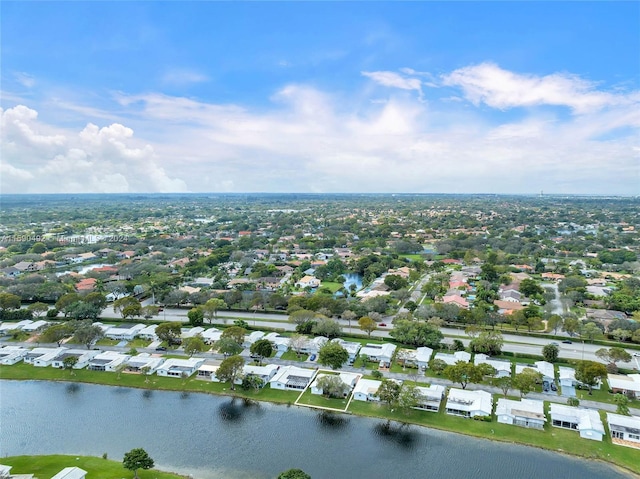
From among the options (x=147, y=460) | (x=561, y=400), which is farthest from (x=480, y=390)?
(x=147, y=460)

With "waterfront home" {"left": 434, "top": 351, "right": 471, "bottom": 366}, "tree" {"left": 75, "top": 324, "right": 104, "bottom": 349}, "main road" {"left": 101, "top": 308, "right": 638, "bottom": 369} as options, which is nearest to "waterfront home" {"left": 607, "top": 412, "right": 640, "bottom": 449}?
"main road" {"left": 101, "top": 308, "right": 638, "bottom": 369}

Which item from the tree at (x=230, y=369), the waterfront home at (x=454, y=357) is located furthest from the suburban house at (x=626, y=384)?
the tree at (x=230, y=369)

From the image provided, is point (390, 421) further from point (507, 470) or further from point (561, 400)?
point (561, 400)

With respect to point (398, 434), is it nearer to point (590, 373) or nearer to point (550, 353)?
point (590, 373)

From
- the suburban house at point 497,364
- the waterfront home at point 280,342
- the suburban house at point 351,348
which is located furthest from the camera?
the waterfront home at point 280,342

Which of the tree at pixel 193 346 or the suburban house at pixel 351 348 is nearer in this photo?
the tree at pixel 193 346

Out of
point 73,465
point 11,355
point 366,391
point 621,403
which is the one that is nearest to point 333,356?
point 366,391

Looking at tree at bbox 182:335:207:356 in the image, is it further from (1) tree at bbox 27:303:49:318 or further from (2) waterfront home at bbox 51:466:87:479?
(1) tree at bbox 27:303:49:318

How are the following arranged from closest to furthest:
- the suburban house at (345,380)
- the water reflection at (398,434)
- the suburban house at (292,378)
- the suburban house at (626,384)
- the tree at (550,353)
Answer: the water reflection at (398,434) → the suburban house at (626,384) → the suburban house at (345,380) → the suburban house at (292,378) → the tree at (550,353)

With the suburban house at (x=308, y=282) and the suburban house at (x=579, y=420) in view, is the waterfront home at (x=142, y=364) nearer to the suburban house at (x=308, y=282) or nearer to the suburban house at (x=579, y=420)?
the suburban house at (x=308, y=282)
